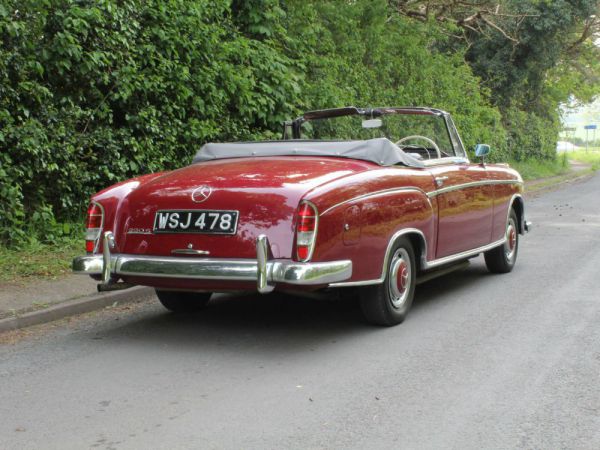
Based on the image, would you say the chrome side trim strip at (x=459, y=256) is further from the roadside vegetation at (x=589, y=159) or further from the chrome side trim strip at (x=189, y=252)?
the roadside vegetation at (x=589, y=159)

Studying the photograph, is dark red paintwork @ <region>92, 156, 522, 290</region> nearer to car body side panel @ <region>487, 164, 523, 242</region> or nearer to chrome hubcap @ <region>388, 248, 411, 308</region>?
chrome hubcap @ <region>388, 248, 411, 308</region>

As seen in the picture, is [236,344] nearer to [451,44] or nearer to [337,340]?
[337,340]

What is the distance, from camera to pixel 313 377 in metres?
Answer: 4.67

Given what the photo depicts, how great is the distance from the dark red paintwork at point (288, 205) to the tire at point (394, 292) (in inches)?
7.6

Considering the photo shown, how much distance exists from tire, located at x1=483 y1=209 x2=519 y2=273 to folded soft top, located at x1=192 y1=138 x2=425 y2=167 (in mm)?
2232

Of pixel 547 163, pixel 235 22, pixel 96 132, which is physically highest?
pixel 235 22

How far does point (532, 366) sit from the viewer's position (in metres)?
4.88

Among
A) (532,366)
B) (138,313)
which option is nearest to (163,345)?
(138,313)

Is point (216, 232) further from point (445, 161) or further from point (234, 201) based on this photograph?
point (445, 161)

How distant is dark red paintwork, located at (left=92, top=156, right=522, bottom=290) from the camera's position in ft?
16.7

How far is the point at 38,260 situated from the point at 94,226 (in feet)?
8.79

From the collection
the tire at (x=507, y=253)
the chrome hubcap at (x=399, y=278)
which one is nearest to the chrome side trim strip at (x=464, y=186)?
the tire at (x=507, y=253)

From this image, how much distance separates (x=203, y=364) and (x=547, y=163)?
30.0 meters

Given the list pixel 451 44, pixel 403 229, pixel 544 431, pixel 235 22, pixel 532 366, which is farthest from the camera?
pixel 451 44
